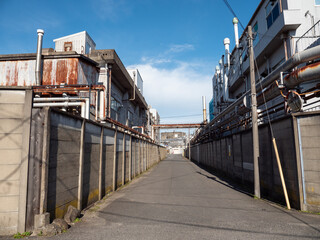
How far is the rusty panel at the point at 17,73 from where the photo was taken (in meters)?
14.4

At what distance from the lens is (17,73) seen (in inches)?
570

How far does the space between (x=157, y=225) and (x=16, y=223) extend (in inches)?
126

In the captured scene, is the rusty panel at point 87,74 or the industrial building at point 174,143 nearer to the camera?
the rusty panel at point 87,74

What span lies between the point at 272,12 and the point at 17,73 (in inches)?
720

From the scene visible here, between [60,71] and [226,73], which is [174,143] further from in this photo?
[60,71]

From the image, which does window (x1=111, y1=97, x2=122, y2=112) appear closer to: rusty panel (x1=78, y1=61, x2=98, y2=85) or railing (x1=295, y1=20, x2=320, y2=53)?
rusty panel (x1=78, y1=61, x2=98, y2=85)

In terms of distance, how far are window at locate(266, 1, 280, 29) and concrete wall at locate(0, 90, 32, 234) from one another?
16628mm

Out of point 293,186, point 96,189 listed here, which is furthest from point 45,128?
point 293,186

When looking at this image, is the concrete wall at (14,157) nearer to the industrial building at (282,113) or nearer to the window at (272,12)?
the industrial building at (282,113)

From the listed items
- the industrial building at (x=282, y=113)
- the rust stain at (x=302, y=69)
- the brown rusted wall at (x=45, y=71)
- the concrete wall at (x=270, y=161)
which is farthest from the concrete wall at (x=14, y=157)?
the brown rusted wall at (x=45, y=71)

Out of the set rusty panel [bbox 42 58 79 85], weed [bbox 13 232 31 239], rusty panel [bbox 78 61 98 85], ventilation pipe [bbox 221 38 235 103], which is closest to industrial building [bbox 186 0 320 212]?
ventilation pipe [bbox 221 38 235 103]

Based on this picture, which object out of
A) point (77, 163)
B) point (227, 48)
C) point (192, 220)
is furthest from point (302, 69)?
point (227, 48)

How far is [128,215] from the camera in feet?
21.7

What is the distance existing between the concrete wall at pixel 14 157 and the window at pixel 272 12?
16628 mm
